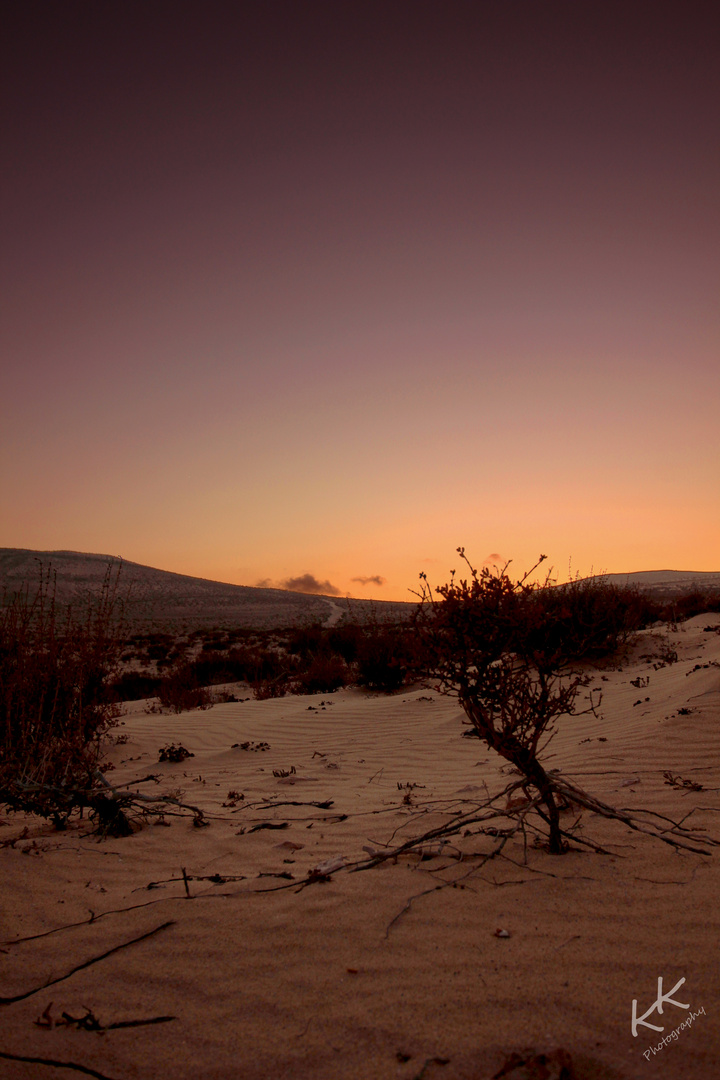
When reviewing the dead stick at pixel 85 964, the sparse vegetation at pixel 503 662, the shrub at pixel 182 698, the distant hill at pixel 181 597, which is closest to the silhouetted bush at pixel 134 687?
the shrub at pixel 182 698

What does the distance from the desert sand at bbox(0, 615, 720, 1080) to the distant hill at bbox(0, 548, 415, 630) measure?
3620cm

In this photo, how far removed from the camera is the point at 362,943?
2.48m

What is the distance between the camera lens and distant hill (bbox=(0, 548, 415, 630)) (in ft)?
149

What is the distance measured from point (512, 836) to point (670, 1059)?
1.69 meters

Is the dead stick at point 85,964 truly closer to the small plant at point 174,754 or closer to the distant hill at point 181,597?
the small plant at point 174,754

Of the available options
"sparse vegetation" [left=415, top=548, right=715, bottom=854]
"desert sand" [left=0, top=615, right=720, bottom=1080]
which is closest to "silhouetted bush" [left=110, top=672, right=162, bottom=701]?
"desert sand" [left=0, top=615, right=720, bottom=1080]

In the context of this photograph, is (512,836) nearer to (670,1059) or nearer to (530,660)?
(530,660)

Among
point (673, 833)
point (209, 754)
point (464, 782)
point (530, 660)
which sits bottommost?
point (209, 754)

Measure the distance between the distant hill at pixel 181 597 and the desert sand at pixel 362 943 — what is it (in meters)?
36.2

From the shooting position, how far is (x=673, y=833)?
3238 millimetres

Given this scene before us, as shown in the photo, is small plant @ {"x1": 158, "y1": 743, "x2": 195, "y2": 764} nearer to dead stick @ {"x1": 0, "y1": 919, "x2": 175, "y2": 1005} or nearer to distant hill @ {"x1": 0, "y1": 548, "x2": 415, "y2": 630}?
dead stick @ {"x1": 0, "y1": 919, "x2": 175, "y2": 1005}

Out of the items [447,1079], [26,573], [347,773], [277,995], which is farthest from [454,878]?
[26,573]

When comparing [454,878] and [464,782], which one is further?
[464,782]

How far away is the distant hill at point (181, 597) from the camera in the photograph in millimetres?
45312
